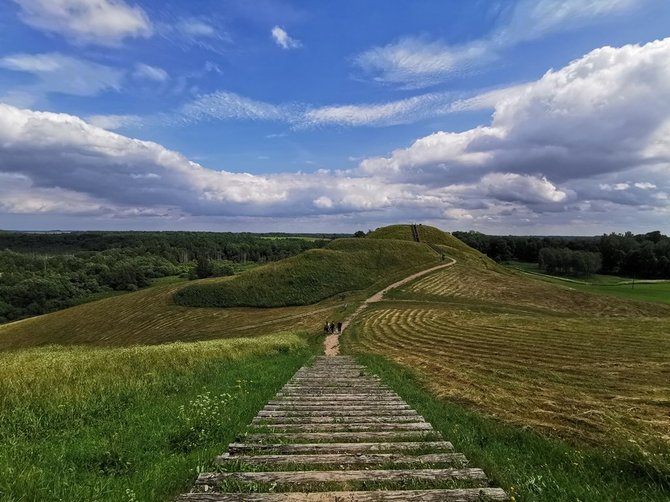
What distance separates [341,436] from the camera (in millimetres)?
5773

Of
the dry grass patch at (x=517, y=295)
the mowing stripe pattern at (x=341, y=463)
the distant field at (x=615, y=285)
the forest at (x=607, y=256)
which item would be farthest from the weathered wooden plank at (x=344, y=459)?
the forest at (x=607, y=256)

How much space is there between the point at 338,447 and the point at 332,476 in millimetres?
919

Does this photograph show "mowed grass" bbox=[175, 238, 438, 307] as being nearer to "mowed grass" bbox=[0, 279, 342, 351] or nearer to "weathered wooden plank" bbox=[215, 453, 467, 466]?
"mowed grass" bbox=[0, 279, 342, 351]

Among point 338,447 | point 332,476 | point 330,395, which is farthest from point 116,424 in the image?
point 332,476

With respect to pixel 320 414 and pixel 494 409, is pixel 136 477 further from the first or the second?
pixel 494 409

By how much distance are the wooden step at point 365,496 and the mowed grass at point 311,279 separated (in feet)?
173

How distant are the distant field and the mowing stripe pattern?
60.8 meters

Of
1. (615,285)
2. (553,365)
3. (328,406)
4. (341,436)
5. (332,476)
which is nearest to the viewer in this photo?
(332,476)

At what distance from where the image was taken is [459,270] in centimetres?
6831

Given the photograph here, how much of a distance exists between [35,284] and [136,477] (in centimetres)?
A: 12146

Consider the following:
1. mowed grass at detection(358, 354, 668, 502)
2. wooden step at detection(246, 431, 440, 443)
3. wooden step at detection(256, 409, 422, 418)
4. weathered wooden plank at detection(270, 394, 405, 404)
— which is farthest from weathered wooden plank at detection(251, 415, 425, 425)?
weathered wooden plank at detection(270, 394, 405, 404)

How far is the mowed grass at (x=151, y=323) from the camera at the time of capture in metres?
44.6

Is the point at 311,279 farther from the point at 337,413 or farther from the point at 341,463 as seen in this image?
the point at 341,463

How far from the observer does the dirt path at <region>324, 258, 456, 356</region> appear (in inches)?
1070
